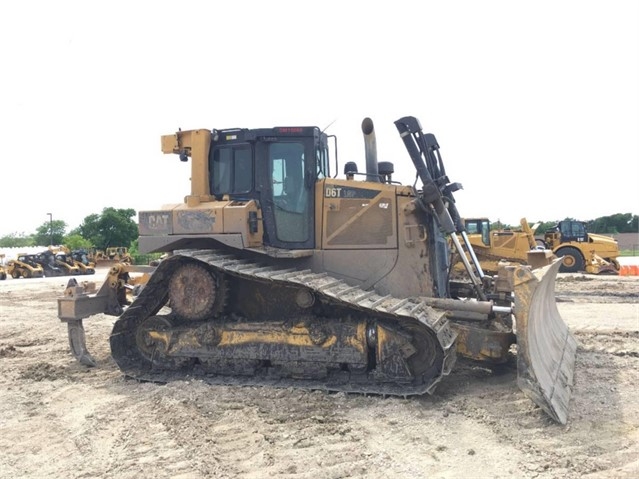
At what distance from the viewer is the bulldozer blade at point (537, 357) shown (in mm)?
4832

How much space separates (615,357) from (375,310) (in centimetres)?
376

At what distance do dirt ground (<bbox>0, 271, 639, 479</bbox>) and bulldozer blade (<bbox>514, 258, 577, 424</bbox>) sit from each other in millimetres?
132

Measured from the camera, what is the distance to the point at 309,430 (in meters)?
4.71

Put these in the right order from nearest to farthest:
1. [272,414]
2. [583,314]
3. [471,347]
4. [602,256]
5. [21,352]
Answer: [272,414]
[471,347]
[21,352]
[583,314]
[602,256]

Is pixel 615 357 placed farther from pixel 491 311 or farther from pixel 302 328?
pixel 302 328

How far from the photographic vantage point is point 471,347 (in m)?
5.93

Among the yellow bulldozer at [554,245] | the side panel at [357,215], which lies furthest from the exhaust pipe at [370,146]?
the yellow bulldozer at [554,245]

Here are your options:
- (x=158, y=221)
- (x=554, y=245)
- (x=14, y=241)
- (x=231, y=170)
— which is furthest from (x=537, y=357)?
(x=14, y=241)

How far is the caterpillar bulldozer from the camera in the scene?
582 centimetres

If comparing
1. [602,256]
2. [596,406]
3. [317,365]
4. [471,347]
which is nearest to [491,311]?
[471,347]

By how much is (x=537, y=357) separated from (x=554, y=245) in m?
21.7

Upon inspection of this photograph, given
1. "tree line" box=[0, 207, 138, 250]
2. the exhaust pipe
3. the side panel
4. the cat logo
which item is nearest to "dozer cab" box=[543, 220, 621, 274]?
the exhaust pipe

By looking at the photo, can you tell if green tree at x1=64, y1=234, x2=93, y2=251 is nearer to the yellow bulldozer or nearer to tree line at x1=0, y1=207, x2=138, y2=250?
tree line at x1=0, y1=207, x2=138, y2=250

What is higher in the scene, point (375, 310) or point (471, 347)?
point (375, 310)
